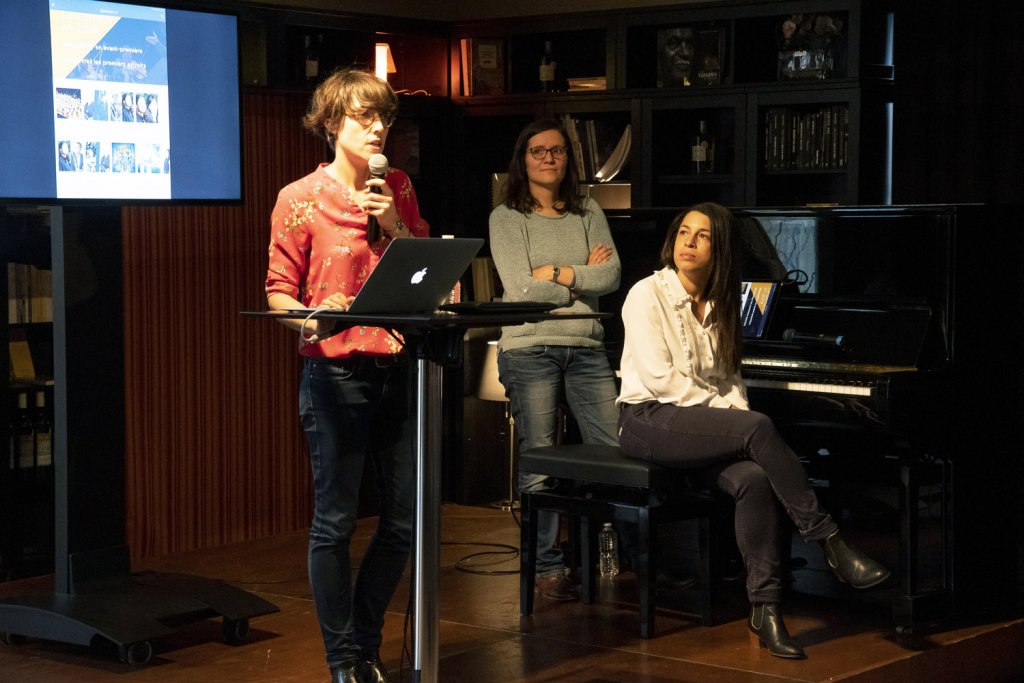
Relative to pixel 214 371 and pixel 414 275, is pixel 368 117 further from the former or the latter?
pixel 214 371

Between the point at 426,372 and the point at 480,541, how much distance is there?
274 centimetres

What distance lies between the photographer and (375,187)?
10.2 ft

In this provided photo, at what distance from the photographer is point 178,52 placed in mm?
3820

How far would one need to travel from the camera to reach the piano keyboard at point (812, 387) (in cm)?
399

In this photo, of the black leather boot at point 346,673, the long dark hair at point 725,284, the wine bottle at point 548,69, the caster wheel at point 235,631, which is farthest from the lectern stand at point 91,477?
the wine bottle at point 548,69

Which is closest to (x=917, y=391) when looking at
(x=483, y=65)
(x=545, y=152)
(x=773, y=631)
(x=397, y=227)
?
(x=773, y=631)

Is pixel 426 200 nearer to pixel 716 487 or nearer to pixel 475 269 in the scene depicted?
pixel 475 269

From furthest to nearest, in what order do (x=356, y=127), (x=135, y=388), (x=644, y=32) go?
(x=644, y=32)
(x=135, y=388)
(x=356, y=127)

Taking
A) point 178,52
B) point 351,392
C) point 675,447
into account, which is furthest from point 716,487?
point 178,52

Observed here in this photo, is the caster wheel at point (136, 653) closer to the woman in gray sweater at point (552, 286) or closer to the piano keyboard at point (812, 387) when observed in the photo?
the woman in gray sweater at point (552, 286)

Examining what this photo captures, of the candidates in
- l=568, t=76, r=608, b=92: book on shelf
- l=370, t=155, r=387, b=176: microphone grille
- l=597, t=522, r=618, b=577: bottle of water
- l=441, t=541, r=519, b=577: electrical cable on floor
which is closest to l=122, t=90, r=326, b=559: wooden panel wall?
l=441, t=541, r=519, b=577: electrical cable on floor

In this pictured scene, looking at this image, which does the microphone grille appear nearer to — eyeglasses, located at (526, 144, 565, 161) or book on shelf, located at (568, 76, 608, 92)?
eyeglasses, located at (526, 144, 565, 161)

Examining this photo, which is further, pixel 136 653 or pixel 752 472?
pixel 752 472

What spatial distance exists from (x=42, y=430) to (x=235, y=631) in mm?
1337
